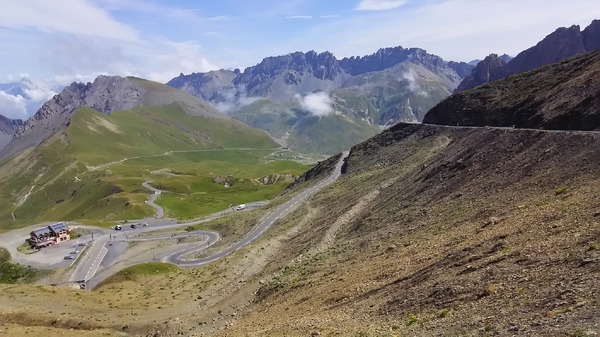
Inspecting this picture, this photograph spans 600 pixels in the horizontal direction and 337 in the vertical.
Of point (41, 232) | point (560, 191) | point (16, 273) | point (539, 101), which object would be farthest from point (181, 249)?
point (560, 191)

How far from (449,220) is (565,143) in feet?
61.0

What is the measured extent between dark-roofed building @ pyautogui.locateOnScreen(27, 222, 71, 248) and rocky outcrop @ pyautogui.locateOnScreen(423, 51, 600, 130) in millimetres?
107893

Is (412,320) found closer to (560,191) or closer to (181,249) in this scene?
(560,191)

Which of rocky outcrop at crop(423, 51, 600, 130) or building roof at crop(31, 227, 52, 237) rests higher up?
rocky outcrop at crop(423, 51, 600, 130)

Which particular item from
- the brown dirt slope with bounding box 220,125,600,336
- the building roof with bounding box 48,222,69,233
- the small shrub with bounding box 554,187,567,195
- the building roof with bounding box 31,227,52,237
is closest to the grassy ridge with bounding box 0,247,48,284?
the building roof with bounding box 31,227,52,237

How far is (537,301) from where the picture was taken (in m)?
23.3

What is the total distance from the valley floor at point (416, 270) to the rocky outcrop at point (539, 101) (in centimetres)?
692

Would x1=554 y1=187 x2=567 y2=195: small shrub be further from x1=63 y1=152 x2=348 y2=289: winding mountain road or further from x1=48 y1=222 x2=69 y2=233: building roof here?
x1=48 y1=222 x2=69 y2=233: building roof

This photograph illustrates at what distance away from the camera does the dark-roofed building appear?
11716cm

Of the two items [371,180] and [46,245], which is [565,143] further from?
[46,245]

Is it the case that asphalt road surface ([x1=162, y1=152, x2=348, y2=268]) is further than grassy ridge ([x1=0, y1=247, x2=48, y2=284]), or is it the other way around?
asphalt road surface ([x1=162, y1=152, x2=348, y2=268])

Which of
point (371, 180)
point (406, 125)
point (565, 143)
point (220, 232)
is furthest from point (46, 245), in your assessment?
point (565, 143)

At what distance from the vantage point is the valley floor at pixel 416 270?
83.0 feet

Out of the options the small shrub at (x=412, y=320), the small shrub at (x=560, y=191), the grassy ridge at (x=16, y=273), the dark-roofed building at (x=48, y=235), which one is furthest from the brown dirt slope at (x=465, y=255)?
the dark-roofed building at (x=48, y=235)
